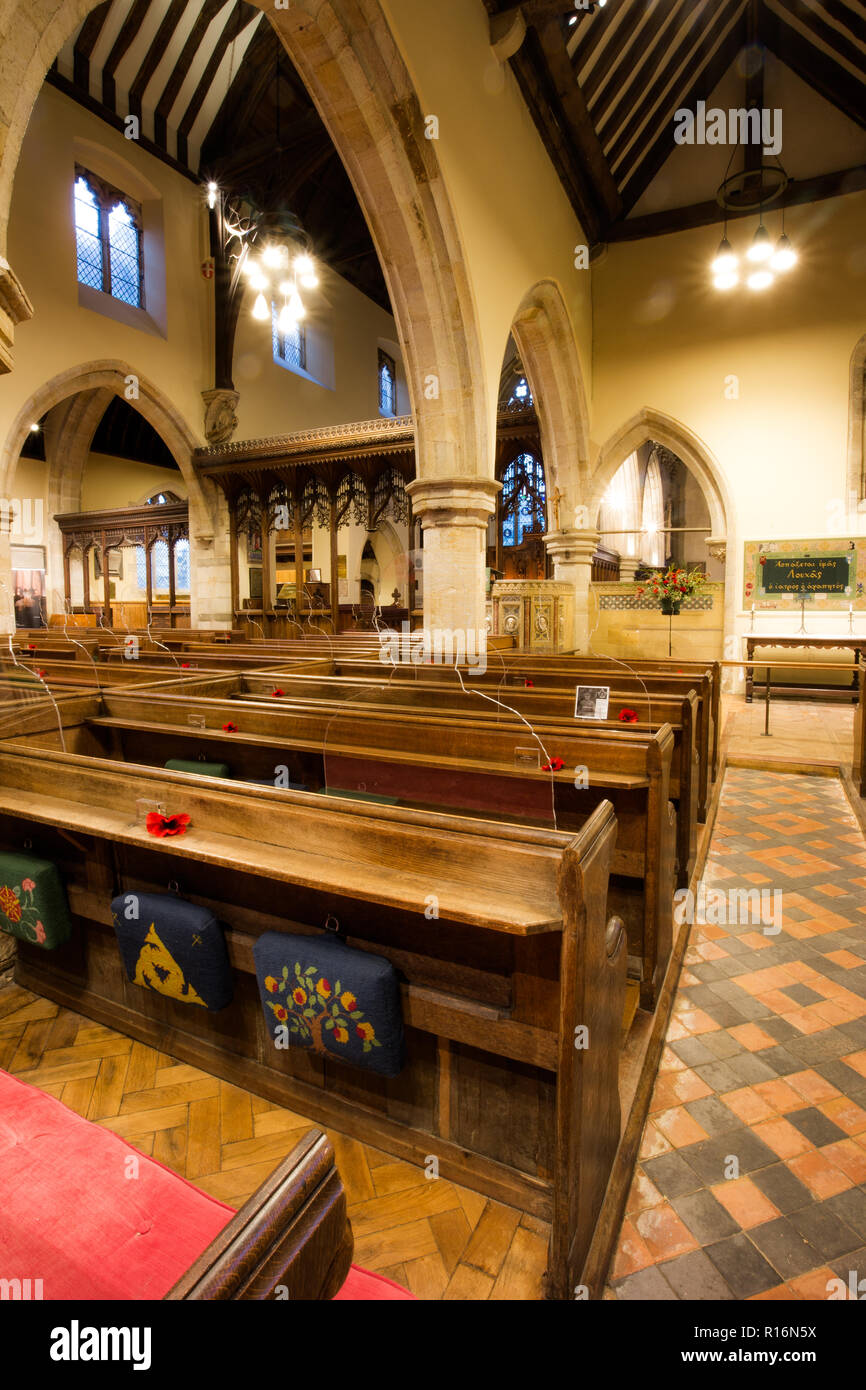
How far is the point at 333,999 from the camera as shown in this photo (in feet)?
5.11

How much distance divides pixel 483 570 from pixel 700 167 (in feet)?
28.0

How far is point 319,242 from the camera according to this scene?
1362cm

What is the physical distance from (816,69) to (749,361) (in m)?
3.65

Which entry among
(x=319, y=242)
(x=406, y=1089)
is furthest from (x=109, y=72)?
(x=406, y=1089)

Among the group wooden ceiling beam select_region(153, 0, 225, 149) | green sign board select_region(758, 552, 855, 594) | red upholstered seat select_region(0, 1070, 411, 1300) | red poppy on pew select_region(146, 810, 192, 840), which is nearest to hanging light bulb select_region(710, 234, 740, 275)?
green sign board select_region(758, 552, 855, 594)

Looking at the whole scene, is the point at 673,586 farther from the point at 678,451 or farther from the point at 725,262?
the point at 725,262

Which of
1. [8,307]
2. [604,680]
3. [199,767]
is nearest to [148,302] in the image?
[8,307]

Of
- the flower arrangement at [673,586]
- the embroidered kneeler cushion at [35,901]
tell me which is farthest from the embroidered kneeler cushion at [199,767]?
the flower arrangement at [673,586]

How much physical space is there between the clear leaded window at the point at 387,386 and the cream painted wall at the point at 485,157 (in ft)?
31.6

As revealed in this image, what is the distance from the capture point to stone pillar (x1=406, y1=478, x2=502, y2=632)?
591 cm

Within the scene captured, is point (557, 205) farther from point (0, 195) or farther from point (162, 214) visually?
point (0, 195)

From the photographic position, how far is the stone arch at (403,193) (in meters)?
4.48

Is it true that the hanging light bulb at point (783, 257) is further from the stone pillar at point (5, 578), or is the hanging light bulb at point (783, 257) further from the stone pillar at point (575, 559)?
the stone pillar at point (5, 578)

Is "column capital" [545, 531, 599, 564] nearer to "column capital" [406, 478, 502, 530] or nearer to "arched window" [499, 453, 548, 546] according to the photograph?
"arched window" [499, 453, 548, 546]
